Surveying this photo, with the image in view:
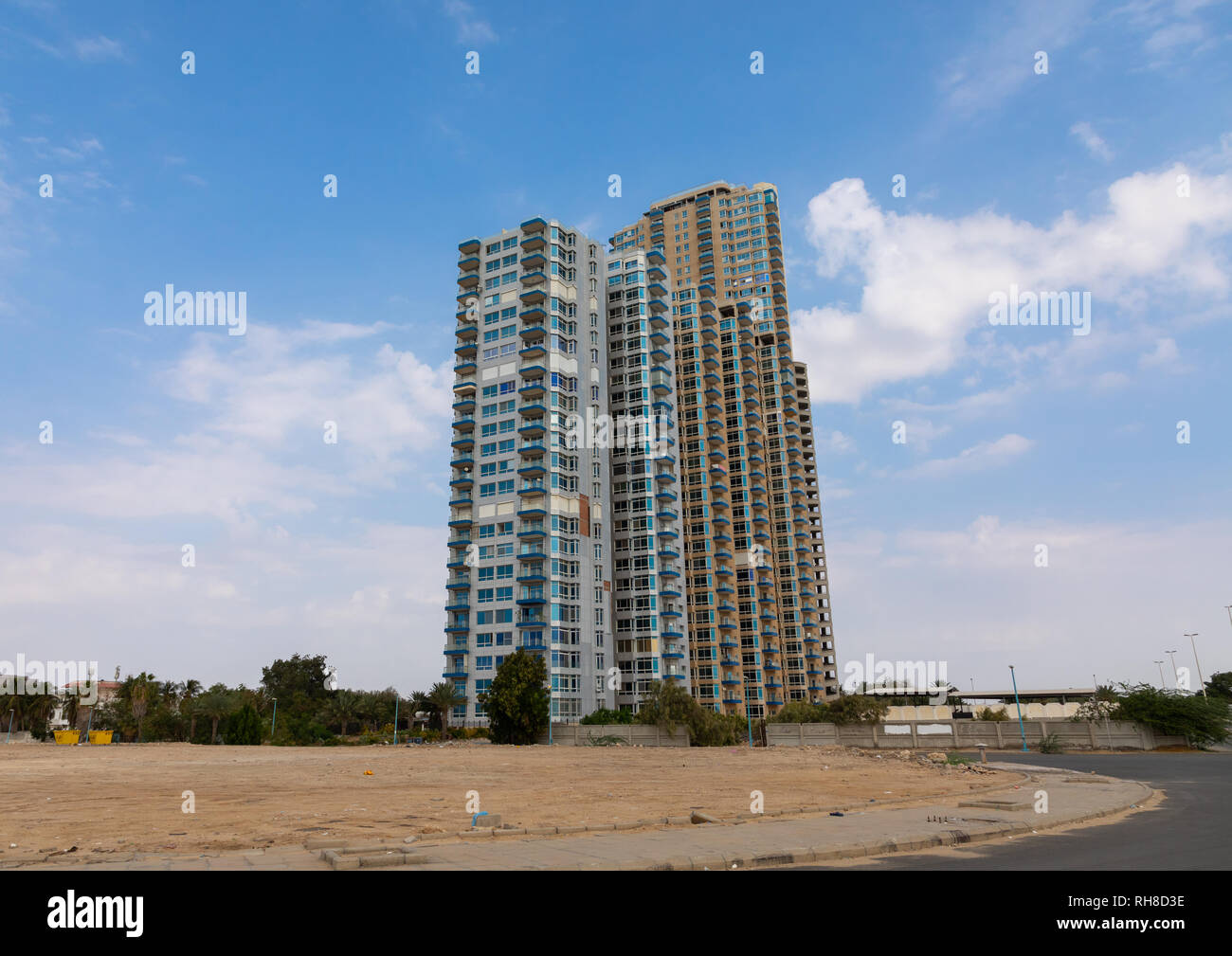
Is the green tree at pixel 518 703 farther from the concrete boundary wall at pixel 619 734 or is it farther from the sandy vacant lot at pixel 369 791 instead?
the sandy vacant lot at pixel 369 791

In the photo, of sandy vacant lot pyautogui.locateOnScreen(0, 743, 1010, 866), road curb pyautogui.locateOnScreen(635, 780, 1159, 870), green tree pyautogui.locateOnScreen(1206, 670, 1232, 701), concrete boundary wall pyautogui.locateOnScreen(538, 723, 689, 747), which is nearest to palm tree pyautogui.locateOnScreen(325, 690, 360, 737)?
concrete boundary wall pyautogui.locateOnScreen(538, 723, 689, 747)

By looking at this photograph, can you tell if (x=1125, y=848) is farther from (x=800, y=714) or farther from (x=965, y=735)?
(x=800, y=714)

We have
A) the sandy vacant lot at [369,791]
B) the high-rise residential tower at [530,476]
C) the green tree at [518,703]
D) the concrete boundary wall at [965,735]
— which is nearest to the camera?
the sandy vacant lot at [369,791]

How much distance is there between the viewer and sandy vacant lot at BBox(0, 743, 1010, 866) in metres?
16.5

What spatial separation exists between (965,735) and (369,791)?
55145 millimetres

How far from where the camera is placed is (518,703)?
76125 mm

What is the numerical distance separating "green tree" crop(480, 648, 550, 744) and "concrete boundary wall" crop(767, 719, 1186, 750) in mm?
23249

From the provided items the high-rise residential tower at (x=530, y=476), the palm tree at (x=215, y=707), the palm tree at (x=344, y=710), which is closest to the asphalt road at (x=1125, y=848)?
the high-rise residential tower at (x=530, y=476)

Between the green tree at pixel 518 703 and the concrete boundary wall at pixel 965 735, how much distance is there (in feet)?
76.3

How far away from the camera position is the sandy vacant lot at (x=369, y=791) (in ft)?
54.0

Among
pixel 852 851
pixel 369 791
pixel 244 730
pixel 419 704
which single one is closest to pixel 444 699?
pixel 419 704

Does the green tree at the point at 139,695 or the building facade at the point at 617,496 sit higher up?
the building facade at the point at 617,496

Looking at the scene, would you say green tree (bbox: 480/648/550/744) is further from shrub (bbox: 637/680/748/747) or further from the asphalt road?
the asphalt road
